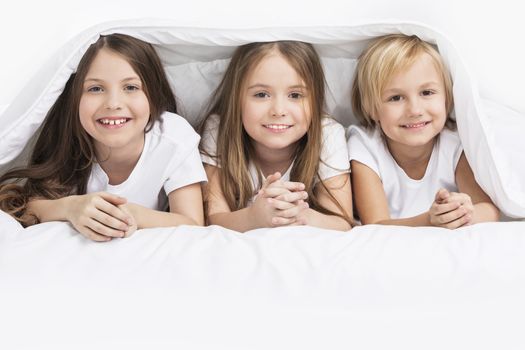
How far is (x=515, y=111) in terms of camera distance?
1989 millimetres

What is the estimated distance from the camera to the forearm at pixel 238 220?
1.63 m

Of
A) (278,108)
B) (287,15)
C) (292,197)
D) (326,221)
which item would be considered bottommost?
(326,221)

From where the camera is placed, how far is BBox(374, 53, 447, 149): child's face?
173 centimetres

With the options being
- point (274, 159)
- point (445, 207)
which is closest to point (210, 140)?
point (274, 159)

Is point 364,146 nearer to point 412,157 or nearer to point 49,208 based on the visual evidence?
point 412,157

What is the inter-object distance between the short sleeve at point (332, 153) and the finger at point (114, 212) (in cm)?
49

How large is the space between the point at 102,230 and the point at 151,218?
0.19m

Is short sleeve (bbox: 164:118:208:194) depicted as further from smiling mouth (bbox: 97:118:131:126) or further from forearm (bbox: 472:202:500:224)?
forearm (bbox: 472:202:500:224)

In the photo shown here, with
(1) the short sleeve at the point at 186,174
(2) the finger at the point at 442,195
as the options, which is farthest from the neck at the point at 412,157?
(1) the short sleeve at the point at 186,174

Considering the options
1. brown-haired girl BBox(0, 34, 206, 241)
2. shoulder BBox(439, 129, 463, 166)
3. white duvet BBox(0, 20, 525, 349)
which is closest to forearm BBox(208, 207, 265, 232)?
brown-haired girl BBox(0, 34, 206, 241)

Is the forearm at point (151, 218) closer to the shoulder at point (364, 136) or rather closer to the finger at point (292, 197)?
the finger at point (292, 197)

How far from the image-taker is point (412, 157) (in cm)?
186

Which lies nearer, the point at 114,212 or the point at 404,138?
the point at 114,212

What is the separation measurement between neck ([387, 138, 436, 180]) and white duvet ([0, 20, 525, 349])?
15.7 inches
